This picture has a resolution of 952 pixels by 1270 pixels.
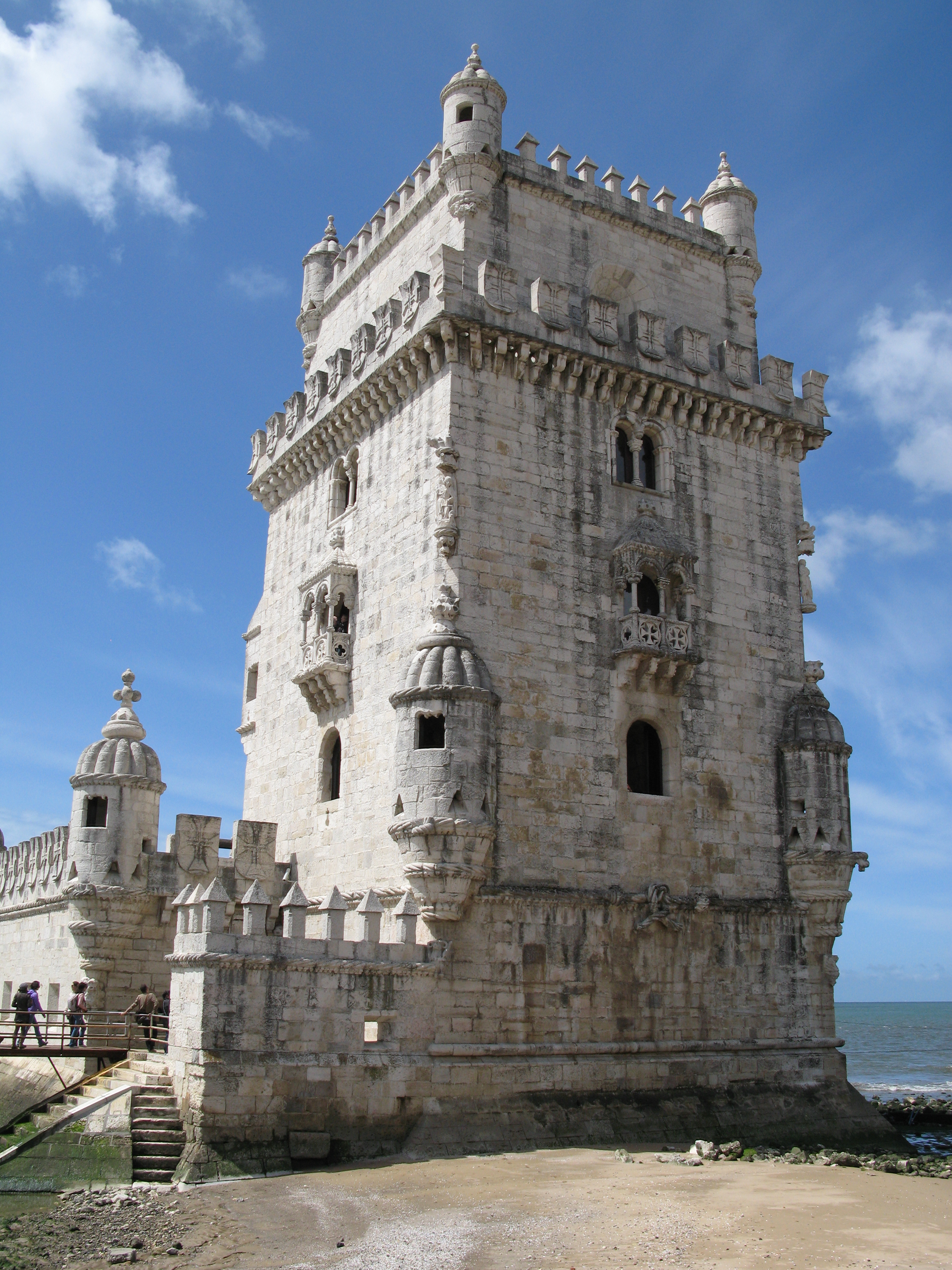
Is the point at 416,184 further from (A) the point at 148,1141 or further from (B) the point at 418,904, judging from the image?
(A) the point at 148,1141

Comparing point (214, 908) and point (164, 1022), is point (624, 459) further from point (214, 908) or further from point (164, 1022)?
point (164, 1022)

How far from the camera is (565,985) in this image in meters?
20.7

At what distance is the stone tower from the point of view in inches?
769

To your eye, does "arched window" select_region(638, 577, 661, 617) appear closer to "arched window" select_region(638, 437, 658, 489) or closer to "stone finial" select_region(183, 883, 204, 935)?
"arched window" select_region(638, 437, 658, 489)

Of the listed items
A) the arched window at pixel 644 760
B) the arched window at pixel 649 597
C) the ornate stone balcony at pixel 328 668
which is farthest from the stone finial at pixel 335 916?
the arched window at pixel 649 597

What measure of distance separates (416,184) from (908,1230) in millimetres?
21888

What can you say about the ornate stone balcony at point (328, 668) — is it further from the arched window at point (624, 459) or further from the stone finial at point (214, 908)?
the arched window at point (624, 459)

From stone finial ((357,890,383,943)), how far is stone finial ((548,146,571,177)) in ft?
53.4

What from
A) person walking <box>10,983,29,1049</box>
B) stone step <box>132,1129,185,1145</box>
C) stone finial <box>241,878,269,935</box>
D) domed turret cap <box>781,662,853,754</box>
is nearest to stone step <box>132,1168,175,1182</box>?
stone step <box>132,1129,185,1145</box>

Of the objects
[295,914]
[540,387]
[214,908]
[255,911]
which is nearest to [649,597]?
[540,387]

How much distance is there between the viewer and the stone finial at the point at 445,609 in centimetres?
2089

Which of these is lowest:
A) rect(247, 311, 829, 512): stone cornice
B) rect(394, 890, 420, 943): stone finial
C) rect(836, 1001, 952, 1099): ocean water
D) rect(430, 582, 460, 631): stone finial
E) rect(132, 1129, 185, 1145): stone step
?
rect(836, 1001, 952, 1099): ocean water

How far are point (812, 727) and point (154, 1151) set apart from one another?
15203mm

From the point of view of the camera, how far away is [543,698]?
21.6 metres
